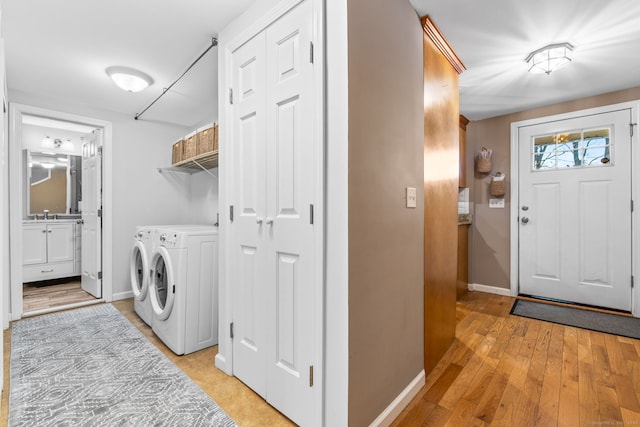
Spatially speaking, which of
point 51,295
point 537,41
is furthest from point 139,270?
point 537,41

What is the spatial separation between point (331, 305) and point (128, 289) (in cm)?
330

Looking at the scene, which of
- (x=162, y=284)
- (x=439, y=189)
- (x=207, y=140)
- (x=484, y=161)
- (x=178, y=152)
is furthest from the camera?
(x=484, y=161)

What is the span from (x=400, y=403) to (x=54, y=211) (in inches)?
212

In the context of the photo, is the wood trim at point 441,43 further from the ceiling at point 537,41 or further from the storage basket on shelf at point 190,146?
the storage basket on shelf at point 190,146

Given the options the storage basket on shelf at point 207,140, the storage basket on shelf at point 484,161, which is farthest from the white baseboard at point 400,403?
the storage basket on shelf at point 484,161

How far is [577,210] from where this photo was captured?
126 inches

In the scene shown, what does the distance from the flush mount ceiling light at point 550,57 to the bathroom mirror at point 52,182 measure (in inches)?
234

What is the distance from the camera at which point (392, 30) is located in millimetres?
1515

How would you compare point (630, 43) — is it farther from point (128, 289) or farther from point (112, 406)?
point (128, 289)

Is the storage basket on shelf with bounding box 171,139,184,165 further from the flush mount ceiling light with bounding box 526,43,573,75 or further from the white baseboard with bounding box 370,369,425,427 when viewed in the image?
Result: the flush mount ceiling light with bounding box 526,43,573,75

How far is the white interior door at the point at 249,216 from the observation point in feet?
5.46

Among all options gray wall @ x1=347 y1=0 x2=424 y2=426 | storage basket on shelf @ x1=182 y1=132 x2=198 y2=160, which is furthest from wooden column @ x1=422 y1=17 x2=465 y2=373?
storage basket on shelf @ x1=182 y1=132 x2=198 y2=160

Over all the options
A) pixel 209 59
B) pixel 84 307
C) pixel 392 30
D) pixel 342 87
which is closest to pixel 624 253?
pixel 392 30

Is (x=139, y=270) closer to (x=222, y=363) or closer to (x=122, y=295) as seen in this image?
(x=122, y=295)
